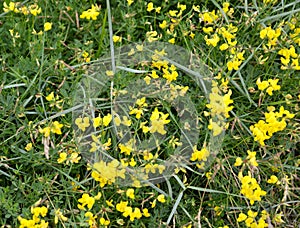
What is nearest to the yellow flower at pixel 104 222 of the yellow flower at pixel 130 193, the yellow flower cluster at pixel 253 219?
the yellow flower at pixel 130 193

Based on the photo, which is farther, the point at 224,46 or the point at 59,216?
the point at 224,46

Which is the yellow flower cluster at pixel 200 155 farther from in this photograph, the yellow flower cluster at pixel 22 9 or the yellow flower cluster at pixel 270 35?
the yellow flower cluster at pixel 22 9

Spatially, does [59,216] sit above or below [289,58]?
below

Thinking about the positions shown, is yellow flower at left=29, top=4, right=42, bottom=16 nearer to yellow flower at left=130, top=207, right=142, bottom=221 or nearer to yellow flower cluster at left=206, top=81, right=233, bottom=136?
yellow flower cluster at left=206, top=81, right=233, bottom=136

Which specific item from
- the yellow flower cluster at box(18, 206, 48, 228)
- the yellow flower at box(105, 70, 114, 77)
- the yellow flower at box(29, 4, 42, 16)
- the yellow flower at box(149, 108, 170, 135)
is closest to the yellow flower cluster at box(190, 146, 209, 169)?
the yellow flower at box(149, 108, 170, 135)

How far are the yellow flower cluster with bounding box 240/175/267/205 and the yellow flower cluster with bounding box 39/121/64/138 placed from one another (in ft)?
2.29

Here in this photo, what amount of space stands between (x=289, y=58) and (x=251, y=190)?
721 millimetres

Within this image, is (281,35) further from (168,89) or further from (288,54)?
(168,89)

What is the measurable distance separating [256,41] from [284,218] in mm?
850

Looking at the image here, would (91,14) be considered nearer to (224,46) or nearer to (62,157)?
(224,46)

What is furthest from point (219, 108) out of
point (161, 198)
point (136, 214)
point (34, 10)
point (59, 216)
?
point (34, 10)

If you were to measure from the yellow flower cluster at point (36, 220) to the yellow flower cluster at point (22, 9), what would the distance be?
86 cm

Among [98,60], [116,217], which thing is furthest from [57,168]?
[98,60]

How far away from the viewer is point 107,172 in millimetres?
1925
